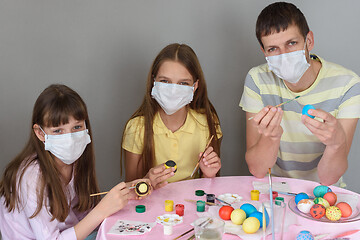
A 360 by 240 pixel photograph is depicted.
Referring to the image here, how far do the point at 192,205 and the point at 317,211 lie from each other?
1.60 feet

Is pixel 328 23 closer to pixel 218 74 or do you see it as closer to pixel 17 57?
pixel 218 74

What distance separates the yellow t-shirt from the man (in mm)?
305

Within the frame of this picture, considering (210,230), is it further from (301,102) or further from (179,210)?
(301,102)

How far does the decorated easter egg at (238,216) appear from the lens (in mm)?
1372

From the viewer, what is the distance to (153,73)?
2176 mm

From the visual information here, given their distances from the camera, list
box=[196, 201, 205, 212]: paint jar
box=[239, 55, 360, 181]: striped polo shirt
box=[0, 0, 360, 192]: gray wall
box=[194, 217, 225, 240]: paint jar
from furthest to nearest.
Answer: box=[0, 0, 360, 192]: gray wall, box=[239, 55, 360, 181]: striped polo shirt, box=[196, 201, 205, 212]: paint jar, box=[194, 217, 225, 240]: paint jar

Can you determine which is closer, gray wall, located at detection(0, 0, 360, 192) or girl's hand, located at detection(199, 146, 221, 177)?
girl's hand, located at detection(199, 146, 221, 177)

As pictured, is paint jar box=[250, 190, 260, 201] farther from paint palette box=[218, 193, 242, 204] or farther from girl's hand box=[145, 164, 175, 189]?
girl's hand box=[145, 164, 175, 189]

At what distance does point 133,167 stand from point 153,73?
54 centimetres

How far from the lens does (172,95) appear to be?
6.77 feet

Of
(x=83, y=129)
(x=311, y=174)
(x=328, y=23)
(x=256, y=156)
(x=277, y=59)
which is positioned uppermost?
(x=328, y=23)

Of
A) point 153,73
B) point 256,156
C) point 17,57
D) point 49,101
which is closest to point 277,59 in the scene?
point 256,156

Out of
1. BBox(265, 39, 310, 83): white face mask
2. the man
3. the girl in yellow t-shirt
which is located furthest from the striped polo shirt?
the girl in yellow t-shirt

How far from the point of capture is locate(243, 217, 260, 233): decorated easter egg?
1.31 m
